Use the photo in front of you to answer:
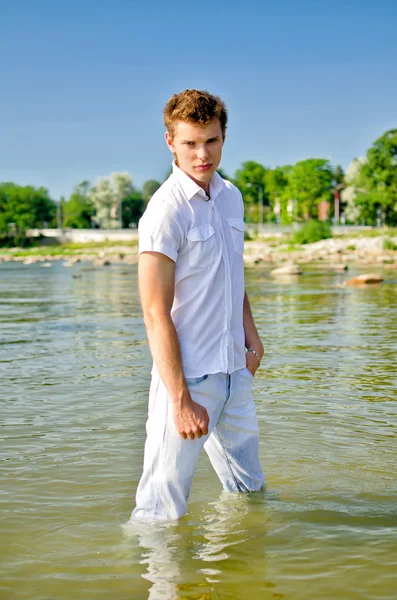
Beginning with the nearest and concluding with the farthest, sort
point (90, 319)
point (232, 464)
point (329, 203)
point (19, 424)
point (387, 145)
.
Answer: point (232, 464)
point (19, 424)
point (90, 319)
point (387, 145)
point (329, 203)

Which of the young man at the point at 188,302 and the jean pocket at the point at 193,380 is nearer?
the young man at the point at 188,302

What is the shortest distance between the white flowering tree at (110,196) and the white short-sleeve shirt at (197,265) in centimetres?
12249

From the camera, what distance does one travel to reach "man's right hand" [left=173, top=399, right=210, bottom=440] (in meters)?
3.41

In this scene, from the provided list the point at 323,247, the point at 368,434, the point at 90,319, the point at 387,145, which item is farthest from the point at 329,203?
the point at 368,434

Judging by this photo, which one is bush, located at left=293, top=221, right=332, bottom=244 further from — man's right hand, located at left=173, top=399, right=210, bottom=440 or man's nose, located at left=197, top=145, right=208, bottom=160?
man's right hand, located at left=173, top=399, right=210, bottom=440

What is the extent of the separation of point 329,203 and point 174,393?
354 feet

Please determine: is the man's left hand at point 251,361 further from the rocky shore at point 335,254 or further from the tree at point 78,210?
the tree at point 78,210

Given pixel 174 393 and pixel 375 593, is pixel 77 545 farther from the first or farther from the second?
pixel 375 593

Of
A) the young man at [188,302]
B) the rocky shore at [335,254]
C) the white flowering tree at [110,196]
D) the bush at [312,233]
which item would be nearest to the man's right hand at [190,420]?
the young man at [188,302]

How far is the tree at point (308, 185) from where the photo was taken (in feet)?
284

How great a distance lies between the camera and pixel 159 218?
333 cm

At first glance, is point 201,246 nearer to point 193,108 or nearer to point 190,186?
point 190,186

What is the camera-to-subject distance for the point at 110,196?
414ft

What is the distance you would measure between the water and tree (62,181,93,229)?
426 feet
